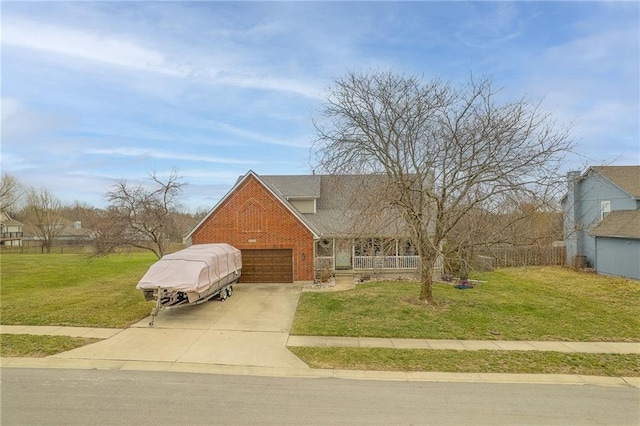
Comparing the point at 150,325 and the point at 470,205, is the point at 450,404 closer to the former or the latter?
the point at 470,205

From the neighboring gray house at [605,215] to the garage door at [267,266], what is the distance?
17145 millimetres

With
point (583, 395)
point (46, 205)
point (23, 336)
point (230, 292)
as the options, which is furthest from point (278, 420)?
point (46, 205)

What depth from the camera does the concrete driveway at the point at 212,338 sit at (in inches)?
353

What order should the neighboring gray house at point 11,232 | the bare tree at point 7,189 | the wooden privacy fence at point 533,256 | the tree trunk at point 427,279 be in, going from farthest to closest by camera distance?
1. the neighboring gray house at point 11,232
2. the bare tree at point 7,189
3. the wooden privacy fence at point 533,256
4. the tree trunk at point 427,279

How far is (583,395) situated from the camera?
7.06 meters

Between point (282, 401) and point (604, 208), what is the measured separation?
94.8 ft

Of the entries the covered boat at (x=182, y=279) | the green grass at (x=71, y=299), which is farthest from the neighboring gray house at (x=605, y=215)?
the green grass at (x=71, y=299)

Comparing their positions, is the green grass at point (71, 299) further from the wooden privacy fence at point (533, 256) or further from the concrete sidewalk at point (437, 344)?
the wooden privacy fence at point (533, 256)

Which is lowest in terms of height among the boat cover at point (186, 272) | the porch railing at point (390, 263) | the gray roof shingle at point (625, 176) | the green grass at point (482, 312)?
the green grass at point (482, 312)

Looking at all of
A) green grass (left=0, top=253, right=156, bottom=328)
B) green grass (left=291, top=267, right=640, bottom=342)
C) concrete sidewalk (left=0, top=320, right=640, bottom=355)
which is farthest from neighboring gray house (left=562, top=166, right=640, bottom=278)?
green grass (left=0, top=253, right=156, bottom=328)

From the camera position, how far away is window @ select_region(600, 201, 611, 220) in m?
25.6

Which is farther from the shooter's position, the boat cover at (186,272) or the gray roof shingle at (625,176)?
the gray roof shingle at (625,176)

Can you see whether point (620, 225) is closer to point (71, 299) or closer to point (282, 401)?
point (282, 401)

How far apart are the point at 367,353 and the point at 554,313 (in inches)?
354
